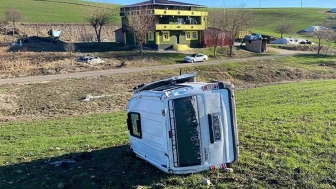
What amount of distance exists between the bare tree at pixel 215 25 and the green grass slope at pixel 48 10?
1170 inches

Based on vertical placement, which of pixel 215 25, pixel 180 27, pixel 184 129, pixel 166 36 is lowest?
pixel 184 129

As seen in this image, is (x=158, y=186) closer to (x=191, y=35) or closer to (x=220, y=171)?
(x=220, y=171)

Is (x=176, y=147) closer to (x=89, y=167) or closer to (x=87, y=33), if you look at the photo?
(x=89, y=167)

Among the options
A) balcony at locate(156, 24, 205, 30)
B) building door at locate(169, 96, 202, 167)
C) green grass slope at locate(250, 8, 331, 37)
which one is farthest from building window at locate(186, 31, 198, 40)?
green grass slope at locate(250, 8, 331, 37)

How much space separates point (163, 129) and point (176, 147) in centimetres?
46

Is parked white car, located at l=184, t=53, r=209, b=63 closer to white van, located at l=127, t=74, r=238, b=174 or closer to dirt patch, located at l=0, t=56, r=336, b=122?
dirt patch, located at l=0, t=56, r=336, b=122

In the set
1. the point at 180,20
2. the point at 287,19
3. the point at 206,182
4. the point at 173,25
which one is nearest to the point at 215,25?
the point at 180,20

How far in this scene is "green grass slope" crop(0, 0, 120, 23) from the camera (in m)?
84.1

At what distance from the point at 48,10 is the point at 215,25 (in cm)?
5279

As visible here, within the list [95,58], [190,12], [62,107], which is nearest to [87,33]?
[190,12]

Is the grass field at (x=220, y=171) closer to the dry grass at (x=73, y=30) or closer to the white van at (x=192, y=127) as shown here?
the white van at (x=192, y=127)

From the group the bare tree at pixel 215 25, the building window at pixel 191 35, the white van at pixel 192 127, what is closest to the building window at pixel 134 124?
the white van at pixel 192 127

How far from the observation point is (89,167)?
28.9ft

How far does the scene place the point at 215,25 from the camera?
204 ft
